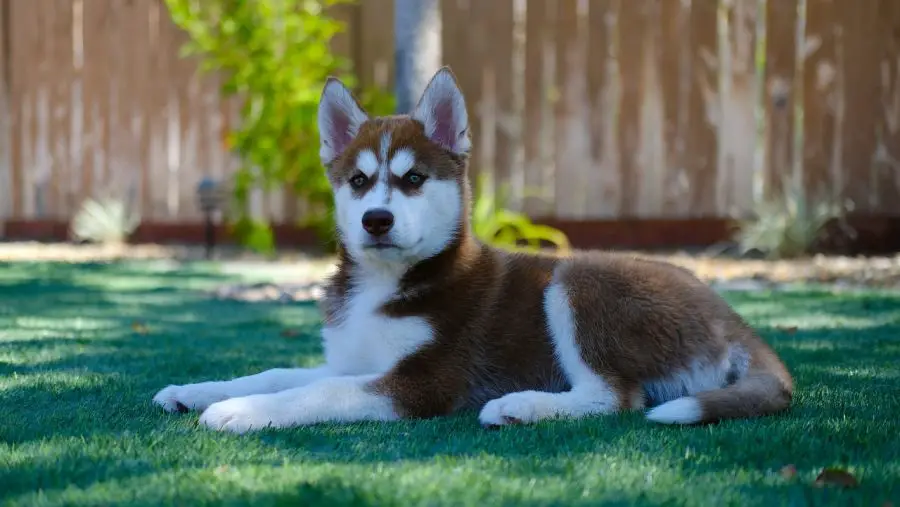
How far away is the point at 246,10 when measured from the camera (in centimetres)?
865

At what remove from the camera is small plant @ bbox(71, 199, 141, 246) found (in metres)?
9.95

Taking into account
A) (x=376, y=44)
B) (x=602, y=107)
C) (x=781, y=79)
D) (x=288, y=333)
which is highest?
(x=376, y=44)

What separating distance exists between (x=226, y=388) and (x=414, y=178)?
3.16 feet

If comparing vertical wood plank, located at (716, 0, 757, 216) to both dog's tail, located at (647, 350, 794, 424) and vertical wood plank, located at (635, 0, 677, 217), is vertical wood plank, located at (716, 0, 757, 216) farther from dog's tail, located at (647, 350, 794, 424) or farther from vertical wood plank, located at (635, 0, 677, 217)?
dog's tail, located at (647, 350, 794, 424)

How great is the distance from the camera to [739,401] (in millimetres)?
2805

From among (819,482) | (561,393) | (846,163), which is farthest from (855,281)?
(819,482)

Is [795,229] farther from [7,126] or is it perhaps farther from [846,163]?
[7,126]

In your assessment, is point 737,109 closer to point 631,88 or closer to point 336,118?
point 631,88

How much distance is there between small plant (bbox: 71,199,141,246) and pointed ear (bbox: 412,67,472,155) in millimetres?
7333

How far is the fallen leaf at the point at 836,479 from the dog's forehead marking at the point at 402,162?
164 centimetres

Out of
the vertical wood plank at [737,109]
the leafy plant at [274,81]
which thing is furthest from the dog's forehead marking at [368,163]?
the vertical wood plank at [737,109]

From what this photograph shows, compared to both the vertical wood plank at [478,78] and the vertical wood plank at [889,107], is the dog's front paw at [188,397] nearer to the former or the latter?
the vertical wood plank at [478,78]

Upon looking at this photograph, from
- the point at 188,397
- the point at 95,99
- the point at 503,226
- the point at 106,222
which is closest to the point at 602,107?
the point at 503,226

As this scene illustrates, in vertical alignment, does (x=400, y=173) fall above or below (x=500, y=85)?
Answer: below
